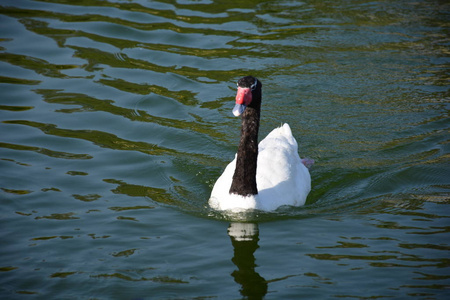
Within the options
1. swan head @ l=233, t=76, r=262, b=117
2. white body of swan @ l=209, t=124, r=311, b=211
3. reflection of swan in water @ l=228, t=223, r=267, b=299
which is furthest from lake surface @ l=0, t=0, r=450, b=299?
swan head @ l=233, t=76, r=262, b=117

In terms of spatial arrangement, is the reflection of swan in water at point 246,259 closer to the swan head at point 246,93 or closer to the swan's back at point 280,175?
the swan's back at point 280,175

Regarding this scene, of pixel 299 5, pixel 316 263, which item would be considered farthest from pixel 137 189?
pixel 299 5

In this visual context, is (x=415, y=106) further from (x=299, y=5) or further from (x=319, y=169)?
(x=299, y=5)

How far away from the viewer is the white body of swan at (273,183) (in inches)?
340

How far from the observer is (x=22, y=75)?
13.4 metres

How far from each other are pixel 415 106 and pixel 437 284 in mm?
5808

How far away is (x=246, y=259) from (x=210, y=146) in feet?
12.8

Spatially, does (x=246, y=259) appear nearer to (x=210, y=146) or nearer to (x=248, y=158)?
(x=248, y=158)

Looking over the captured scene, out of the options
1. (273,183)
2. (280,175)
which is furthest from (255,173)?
(280,175)

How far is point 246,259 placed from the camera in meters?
7.50

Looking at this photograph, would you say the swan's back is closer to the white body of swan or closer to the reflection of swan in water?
the white body of swan

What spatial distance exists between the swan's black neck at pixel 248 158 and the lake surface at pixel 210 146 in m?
0.39

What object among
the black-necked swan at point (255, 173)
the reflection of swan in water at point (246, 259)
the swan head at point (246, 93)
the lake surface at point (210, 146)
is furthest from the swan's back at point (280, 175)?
the swan head at point (246, 93)

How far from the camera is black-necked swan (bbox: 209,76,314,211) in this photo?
8.41 metres
